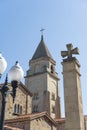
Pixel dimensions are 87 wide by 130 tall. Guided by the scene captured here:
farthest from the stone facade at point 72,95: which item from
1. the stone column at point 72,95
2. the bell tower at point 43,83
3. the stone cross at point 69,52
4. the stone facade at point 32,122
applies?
the bell tower at point 43,83

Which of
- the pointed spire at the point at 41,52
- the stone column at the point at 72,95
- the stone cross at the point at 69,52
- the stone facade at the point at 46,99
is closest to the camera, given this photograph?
the stone column at the point at 72,95

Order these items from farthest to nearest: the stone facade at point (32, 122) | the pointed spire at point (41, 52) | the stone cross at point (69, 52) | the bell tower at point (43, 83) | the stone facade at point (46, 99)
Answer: the pointed spire at point (41, 52) → the bell tower at point (43, 83) → the stone facade at point (32, 122) → the stone cross at point (69, 52) → the stone facade at point (46, 99)

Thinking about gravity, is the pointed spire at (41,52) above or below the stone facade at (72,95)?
above

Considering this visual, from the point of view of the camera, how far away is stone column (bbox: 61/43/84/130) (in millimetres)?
9883

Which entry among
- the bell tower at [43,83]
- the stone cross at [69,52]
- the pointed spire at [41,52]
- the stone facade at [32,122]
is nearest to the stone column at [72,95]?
the stone cross at [69,52]

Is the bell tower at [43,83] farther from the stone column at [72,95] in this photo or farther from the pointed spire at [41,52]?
the stone column at [72,95]

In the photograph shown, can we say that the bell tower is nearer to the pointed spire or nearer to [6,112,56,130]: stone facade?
the pointed spire

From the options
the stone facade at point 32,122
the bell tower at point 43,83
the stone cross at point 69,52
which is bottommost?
the stone facade at point 32,122

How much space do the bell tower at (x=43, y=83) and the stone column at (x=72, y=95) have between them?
3453 cm

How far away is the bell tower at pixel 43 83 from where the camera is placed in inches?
1800

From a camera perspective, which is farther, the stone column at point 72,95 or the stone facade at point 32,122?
the stone facade at point 32,122

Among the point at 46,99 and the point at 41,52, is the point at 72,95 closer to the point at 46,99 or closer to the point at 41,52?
the point at 46,99

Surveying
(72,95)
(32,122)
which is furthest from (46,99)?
(72,95)

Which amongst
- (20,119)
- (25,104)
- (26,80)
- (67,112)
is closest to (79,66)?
(67,112)
